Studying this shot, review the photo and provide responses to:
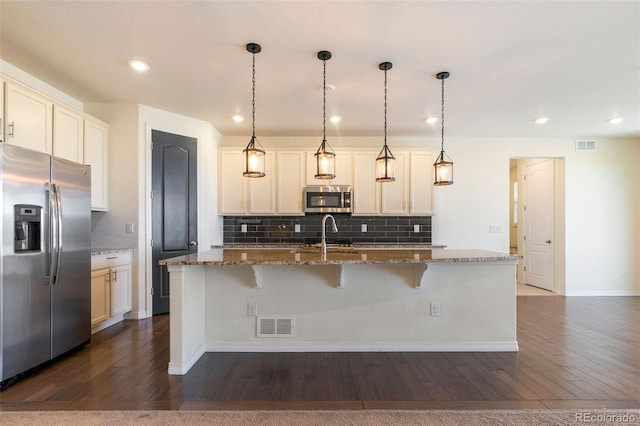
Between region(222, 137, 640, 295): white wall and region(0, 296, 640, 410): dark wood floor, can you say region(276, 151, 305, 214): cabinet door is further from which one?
region(0, 296, 640, 410): dark wood floor

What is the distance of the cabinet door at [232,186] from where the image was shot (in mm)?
4895

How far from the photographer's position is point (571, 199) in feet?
17.2

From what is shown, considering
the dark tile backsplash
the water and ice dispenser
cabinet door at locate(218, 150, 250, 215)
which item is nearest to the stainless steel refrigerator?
the water and ice dispenser

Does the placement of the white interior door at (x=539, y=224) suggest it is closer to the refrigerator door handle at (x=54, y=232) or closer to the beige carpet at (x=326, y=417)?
the beige carpet at (x=326, y=417)

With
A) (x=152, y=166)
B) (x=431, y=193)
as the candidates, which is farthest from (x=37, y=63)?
(x=431, y=193)

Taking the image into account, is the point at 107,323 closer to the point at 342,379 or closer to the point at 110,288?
the point at 110,288

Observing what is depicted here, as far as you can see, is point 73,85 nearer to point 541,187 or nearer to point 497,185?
point 497,185

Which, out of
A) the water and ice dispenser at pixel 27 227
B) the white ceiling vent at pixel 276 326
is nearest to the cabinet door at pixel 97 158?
the water and ice dispenser at pixel 27 227

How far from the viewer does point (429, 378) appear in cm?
239

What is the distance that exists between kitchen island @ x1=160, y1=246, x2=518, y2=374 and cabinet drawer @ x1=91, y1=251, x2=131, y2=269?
4.71 feet

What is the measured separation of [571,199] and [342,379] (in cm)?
519

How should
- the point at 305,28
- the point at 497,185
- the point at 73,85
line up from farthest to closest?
the point at 497,185, the point at 73,85, the point at 305,28

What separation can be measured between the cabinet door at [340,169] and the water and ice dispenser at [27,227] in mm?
3204

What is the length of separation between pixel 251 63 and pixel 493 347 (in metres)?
3.43
